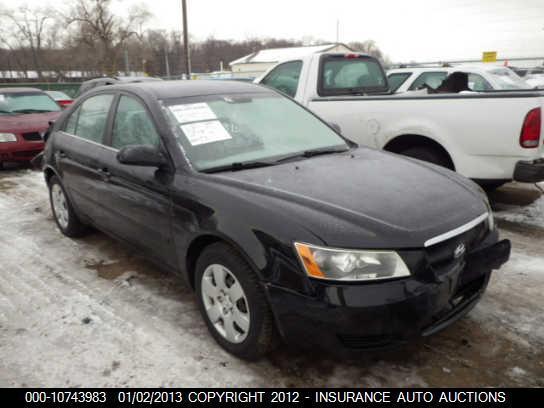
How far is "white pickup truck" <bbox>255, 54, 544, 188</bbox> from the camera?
4.27 meters

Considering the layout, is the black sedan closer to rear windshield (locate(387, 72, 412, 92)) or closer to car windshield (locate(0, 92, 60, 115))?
rear windshield (locate(387, 72, 412, 92))

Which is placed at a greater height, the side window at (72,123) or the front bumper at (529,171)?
the side window at (72,123)

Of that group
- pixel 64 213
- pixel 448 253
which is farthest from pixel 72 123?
pixel 448 253

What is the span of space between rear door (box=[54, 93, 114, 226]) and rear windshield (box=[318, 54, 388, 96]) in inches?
124

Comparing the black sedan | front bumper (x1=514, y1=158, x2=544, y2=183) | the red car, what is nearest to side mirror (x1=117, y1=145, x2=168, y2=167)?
the black sedan

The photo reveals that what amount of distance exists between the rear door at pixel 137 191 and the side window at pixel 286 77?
10.6ft

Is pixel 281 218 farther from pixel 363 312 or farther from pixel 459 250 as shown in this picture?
pixel 459 250

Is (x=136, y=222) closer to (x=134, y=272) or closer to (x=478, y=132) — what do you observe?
(x=134, y=272)

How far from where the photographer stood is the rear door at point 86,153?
372cm

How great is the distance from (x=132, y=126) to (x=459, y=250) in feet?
8.08

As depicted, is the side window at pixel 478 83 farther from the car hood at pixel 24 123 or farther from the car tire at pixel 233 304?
the car hood at pixel 24 123

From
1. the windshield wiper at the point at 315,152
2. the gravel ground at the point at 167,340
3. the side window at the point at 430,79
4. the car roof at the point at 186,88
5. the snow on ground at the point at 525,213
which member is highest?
the side window at the point at 430,79

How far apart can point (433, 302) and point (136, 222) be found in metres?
2.15

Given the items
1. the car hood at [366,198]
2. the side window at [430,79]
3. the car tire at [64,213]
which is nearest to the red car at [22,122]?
the car tire at [64,213]
